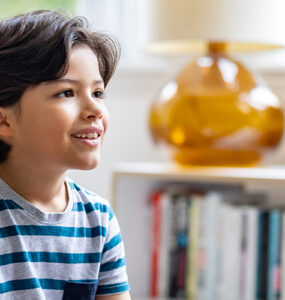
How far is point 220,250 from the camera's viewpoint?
5.56 ft

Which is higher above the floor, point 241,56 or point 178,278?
point 241,56

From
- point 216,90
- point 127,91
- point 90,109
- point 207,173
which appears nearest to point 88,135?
point 90,109

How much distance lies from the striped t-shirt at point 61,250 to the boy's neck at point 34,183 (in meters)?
0.01

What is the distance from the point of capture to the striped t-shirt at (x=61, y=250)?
0.82 metres

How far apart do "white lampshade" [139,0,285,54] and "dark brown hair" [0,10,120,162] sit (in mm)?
822

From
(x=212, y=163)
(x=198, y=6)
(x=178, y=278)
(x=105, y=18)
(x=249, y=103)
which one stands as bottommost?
(x=178, y=278)

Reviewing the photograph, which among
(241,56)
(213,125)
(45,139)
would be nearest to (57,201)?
(45,139)

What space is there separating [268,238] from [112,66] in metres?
0.90

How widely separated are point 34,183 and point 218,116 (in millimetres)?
882

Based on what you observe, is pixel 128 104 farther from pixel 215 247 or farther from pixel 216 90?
pixel 215 247

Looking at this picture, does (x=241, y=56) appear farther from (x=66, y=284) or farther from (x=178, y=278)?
(x=66, y=284)

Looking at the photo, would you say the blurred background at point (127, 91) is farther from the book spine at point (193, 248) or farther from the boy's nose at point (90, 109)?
the boy's nose at point (90, 109)

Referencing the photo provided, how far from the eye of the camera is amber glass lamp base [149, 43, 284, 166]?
5.40ft

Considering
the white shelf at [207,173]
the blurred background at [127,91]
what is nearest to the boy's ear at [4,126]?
the white shelf at [207,173]
